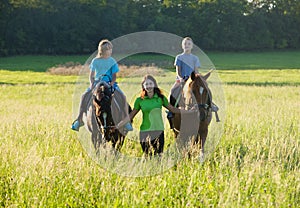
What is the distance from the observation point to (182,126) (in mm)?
7242

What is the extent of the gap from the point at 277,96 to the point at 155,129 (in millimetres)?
13372

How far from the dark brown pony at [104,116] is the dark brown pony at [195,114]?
1.09 meters

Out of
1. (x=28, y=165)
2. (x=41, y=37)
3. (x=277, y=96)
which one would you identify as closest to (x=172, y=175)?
(x=28, y=165)

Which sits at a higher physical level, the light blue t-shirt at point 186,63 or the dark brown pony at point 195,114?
the light blue t-shirt at point 186,63

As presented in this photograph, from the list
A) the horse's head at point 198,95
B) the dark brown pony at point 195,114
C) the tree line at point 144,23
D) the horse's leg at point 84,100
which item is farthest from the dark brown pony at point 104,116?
the tree line at point 144,23

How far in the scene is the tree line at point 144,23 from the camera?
6550 cm

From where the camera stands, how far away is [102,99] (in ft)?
21.2

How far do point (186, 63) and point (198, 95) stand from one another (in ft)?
5.75

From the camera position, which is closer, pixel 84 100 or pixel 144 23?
pixel 84 100

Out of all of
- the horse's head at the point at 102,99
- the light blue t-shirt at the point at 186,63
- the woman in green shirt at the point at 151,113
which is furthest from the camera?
the light blue t-shirt at the point at 186,63

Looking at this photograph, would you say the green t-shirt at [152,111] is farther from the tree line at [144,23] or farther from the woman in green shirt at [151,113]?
the tree line at [144,23]

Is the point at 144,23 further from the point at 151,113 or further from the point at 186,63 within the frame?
the point at 151,113

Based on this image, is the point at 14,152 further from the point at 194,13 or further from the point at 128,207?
the point at 194,13

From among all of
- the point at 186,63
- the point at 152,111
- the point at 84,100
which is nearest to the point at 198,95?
the point at 152,111
